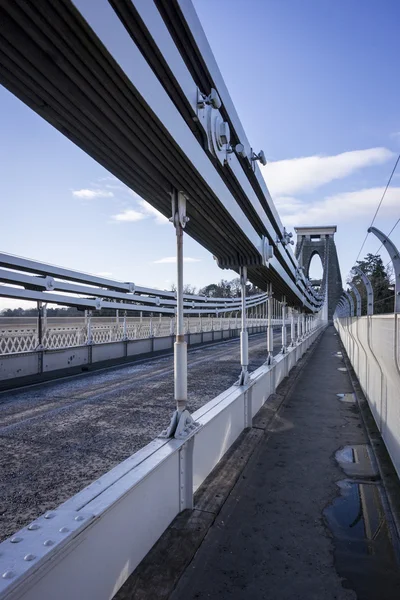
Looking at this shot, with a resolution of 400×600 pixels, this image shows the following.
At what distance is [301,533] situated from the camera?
3.59 meters

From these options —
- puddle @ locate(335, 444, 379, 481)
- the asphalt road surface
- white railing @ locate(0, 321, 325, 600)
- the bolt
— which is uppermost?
the bolt

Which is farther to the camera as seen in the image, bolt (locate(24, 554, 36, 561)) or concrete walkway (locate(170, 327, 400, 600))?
concrete walkway (locate(170, 327, 400, 600))

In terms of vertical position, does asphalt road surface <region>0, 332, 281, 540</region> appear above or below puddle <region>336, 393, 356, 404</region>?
above

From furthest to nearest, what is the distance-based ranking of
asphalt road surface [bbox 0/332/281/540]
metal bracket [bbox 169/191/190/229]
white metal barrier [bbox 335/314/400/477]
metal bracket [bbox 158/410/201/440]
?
1. white metal barrier [bbox 335/314/400/477]
2. asphalt road surface [bbox 0/332/281/540]
3. metal bracket [bbox 169/191/190/229]
4. metal bracket [bbox 158/410/201/440]

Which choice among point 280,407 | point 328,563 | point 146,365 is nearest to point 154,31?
point 328,563

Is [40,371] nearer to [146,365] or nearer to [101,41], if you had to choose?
[146,365]

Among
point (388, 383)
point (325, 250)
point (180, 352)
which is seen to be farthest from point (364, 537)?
point (325, 250)

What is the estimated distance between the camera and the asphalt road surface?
4.14 metres

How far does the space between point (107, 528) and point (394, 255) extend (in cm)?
533

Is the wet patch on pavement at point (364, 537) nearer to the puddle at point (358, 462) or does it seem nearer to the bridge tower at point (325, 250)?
the puddle at point (358, 462)

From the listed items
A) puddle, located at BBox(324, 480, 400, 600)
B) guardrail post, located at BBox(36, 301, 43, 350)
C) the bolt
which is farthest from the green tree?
guardrail post, located at BBox(36, 301, 43, 350)

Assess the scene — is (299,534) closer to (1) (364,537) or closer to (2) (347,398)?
(1) (364,537)

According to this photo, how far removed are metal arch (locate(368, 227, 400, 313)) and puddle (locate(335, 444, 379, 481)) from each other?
6.74 feet

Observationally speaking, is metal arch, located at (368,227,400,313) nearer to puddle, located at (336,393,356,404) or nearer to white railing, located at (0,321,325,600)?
white railing, located at (0,321,325,600)
